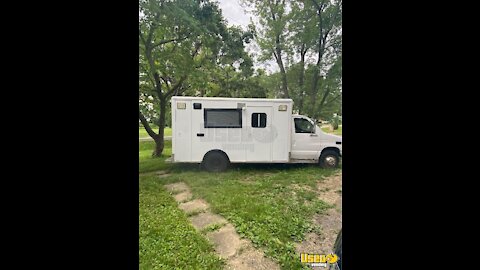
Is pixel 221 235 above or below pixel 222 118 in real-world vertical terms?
below

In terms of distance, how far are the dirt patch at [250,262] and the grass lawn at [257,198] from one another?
3cm

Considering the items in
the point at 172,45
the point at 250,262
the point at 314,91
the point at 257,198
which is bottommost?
the point at 250,262

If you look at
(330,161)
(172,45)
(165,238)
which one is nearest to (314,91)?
(330,161)

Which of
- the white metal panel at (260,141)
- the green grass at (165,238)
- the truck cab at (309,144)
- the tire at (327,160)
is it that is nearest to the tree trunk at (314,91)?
the truck cab at (309,144)

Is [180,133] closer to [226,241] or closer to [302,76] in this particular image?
[226,241]

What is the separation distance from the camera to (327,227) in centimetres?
110

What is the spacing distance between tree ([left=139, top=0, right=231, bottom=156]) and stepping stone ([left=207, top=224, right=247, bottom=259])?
566 mm

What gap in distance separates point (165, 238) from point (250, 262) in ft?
1.50

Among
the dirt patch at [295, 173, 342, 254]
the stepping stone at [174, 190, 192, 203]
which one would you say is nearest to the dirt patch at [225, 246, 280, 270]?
the dirt patch at [295, 173, 342, 254]
